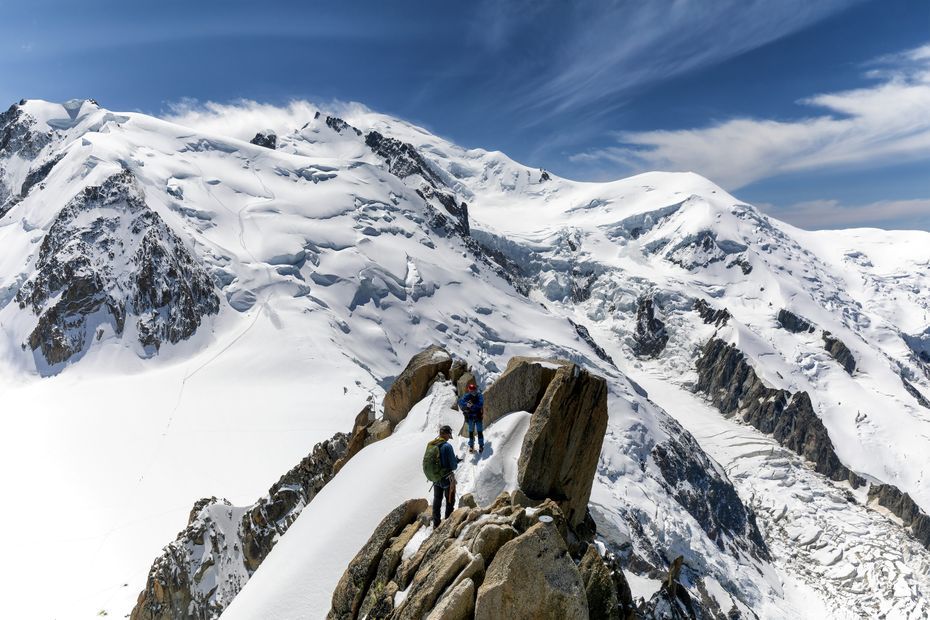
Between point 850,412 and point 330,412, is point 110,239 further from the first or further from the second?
point 850,412

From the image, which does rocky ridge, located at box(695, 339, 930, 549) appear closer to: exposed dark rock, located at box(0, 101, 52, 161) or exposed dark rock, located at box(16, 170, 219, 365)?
exposed dark rock, located at box(16, 170, 219, 365)

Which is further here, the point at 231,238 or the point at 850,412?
the point at 850,412

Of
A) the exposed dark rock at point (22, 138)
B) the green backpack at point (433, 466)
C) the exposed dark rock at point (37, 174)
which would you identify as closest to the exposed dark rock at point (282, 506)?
the green backpack at point (433, 466)

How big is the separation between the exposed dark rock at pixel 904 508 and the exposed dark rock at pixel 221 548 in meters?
163

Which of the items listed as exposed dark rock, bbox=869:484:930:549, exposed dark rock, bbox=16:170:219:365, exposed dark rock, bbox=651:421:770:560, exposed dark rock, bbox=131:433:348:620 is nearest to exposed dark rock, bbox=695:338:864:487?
exposed dark rock, bbox=869:484:930:549

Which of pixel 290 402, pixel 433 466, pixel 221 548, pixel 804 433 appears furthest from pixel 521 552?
pixel 804 433

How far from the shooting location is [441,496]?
1404 cm

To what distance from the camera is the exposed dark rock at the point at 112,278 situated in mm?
92938

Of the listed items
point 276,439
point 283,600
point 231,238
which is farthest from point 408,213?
point 283,600

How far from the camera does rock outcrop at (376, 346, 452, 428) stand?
26.6 m

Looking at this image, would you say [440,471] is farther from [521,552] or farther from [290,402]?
[290,402]

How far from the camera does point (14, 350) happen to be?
92.6m

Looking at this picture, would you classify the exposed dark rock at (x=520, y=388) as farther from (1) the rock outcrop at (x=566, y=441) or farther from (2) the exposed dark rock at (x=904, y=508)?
(2) the exposed dark rock at (x=904, y=508)

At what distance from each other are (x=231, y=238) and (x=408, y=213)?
186ft
